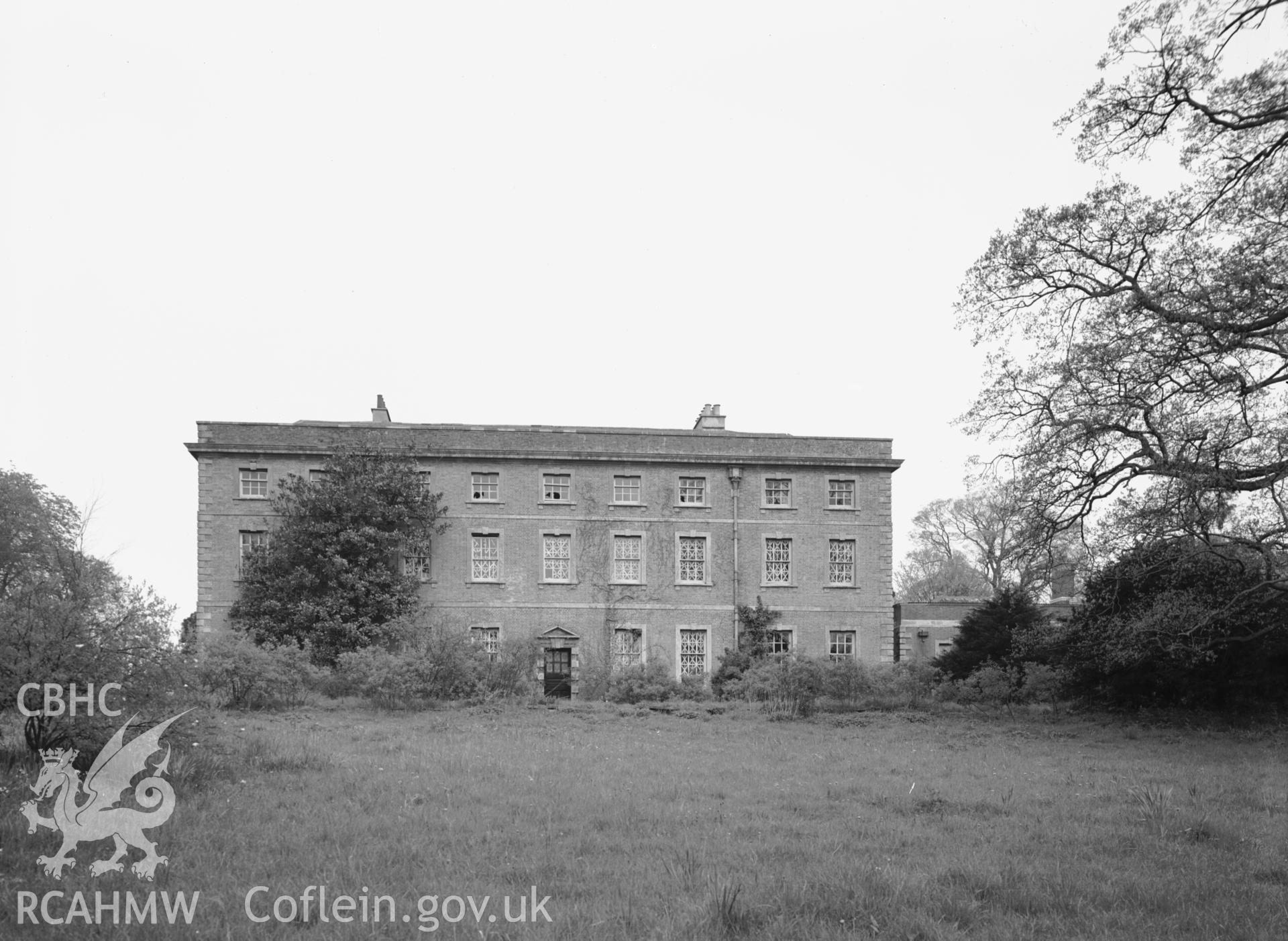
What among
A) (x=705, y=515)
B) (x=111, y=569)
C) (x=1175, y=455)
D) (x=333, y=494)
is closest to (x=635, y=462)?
(x=705, y=515)

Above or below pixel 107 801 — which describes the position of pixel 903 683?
below

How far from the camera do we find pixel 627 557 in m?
34.4

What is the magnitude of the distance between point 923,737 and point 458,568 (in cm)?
1949

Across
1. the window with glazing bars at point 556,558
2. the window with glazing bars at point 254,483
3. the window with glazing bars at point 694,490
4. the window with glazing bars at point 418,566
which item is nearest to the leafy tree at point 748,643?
the window with glazing bars at point 694,490

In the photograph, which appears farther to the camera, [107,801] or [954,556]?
[954,556]

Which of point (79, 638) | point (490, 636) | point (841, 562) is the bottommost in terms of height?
point (490, 636)

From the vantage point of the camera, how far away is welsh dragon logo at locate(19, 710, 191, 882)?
691 centimetres

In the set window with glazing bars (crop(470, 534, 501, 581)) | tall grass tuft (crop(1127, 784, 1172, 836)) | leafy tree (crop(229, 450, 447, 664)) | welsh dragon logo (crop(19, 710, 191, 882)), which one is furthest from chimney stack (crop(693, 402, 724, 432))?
welsh dragon logo (crop(19, 710, 191, 882))

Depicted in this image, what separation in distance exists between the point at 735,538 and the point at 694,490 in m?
2.21

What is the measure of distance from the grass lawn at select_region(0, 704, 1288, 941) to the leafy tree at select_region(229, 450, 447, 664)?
54.3 feet

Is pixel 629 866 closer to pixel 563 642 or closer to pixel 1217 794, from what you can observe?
pixel 1217 794

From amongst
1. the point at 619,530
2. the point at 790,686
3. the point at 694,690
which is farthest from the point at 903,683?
the point at 619,530

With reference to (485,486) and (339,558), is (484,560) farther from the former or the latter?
(339,558)

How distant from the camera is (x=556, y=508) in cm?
3434
